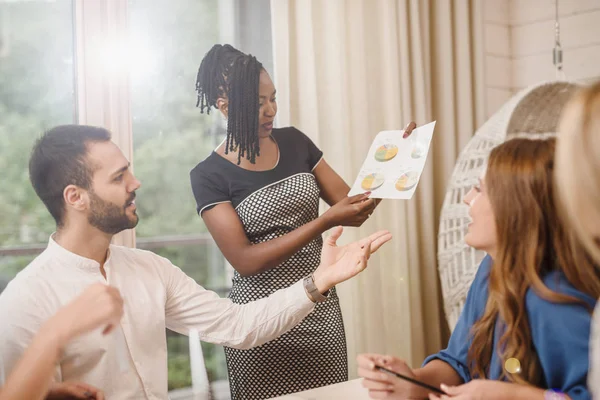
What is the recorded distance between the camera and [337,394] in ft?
4.70

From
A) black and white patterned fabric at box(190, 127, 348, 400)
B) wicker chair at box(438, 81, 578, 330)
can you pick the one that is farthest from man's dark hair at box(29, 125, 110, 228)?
wicker chair at box(438, 81, 578, 330)

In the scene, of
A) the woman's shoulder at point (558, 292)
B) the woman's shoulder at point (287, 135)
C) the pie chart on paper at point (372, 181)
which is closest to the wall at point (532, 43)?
the woman's shoulder at point (287, 135)

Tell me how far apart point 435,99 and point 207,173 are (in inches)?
55.2

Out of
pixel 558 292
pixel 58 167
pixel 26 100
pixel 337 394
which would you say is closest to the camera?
pixel 558 292

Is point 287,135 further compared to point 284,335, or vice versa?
point 287,135

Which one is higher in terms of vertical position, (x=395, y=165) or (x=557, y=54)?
(x=557, y=54)

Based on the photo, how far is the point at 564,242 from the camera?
1338mm

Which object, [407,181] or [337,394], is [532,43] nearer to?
[407,181]

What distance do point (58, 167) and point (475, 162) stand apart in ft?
5.38

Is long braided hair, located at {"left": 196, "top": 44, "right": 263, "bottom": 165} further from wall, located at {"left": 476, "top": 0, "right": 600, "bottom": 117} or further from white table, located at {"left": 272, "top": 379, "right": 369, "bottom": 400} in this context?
wall, located at {"left": 476, "top": 0, "right": 600, "bottom": 117}

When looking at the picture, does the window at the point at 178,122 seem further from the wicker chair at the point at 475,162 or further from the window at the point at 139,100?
the wicker chair at the point at 475,162

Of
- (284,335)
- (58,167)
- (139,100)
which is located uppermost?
(139,100)

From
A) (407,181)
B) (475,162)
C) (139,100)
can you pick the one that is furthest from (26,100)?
(475,162)

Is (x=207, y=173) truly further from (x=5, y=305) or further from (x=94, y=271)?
(x=5, y=305)
